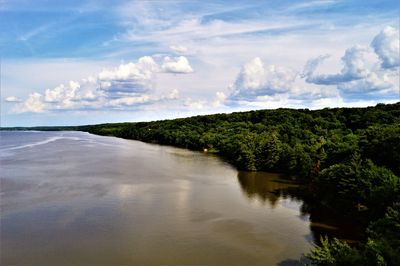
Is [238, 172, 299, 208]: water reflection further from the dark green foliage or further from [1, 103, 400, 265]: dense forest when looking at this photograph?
the dark green foliage

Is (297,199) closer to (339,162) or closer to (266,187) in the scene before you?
(339,162)

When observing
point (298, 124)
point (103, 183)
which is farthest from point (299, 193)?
point (298, 124)

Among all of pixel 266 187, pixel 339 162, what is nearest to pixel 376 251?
pixel 339 162

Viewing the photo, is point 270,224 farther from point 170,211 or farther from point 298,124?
point 298,124

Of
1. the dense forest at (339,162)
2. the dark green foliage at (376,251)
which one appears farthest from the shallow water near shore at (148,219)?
the dark green foliage at (376,251)

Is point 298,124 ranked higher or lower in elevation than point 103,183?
higher

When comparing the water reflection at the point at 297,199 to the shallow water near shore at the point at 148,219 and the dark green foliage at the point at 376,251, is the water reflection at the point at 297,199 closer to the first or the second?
the shallow water near shore at the point at 148,219
